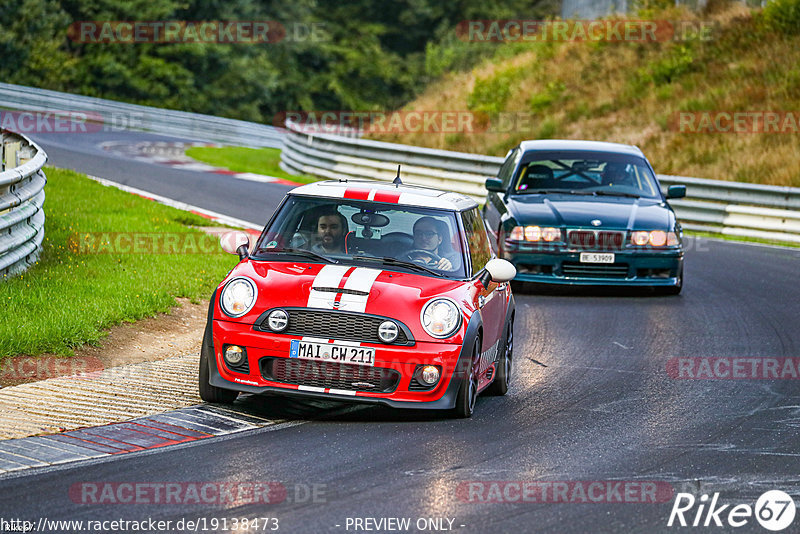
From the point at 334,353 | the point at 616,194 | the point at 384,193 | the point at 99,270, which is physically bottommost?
the point at 99,270

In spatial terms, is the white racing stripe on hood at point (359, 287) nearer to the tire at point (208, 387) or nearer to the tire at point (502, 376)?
the tire at point (208, 387)

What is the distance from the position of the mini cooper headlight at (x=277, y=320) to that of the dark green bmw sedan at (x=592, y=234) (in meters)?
6.31

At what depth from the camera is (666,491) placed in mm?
6266

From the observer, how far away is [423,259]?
8.40 m

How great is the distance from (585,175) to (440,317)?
750 centimetres

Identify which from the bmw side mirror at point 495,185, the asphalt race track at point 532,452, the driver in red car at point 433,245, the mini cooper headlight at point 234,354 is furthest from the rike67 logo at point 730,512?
the bmw side mirror at point 495,185

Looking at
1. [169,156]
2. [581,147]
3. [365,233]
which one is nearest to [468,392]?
[365,233]

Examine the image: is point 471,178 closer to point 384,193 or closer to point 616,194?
point 616,194

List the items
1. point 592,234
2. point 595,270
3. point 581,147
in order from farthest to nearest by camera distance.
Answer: point 581,147
point 595,270
point 592,234

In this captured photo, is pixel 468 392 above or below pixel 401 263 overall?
below

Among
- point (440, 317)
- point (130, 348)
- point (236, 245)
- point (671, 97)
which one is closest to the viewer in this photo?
point (440, 317)

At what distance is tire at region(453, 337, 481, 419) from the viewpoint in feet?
25.3

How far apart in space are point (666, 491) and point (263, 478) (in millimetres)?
2104

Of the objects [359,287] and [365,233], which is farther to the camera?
[365,233]
